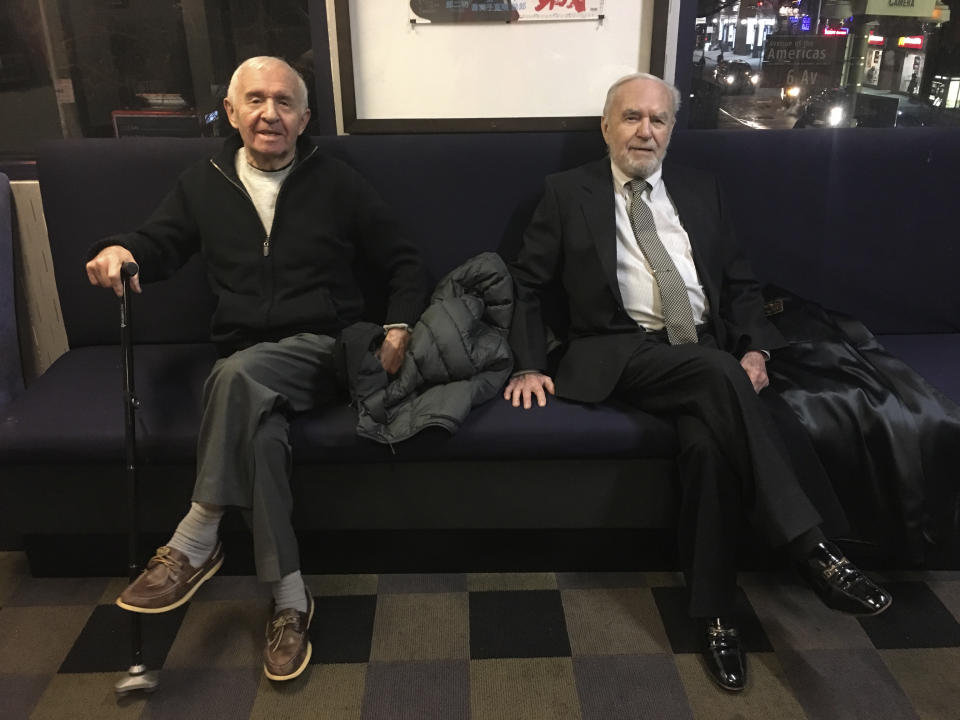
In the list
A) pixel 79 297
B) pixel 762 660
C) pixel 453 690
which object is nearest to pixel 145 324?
pixel 79 297

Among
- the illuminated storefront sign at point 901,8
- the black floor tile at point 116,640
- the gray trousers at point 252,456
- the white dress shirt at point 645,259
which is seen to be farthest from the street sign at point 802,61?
the black floor tile at point 116,640

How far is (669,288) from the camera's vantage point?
2014 mm

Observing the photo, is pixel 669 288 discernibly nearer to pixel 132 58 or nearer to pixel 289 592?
pixel 289 592

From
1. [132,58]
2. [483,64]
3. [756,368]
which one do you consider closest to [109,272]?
[132,58]

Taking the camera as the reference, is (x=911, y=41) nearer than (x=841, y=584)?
No

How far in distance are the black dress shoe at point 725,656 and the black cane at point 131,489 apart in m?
1.24

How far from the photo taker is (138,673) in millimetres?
1627

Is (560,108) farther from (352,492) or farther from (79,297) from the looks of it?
(79,297)

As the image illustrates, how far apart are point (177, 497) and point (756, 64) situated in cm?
226

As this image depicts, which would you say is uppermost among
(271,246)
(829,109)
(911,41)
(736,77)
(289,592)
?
(911,41)

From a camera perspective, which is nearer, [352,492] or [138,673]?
[138,673]

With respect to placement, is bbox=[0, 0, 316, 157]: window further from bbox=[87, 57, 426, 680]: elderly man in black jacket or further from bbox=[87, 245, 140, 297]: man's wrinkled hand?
bbox=[87, 245, 140, 297]: man's wrinkled hand

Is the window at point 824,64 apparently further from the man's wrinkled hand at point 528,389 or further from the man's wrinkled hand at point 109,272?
the man's wrinkled hand at point 109,272

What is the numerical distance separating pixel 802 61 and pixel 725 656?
196 cm
